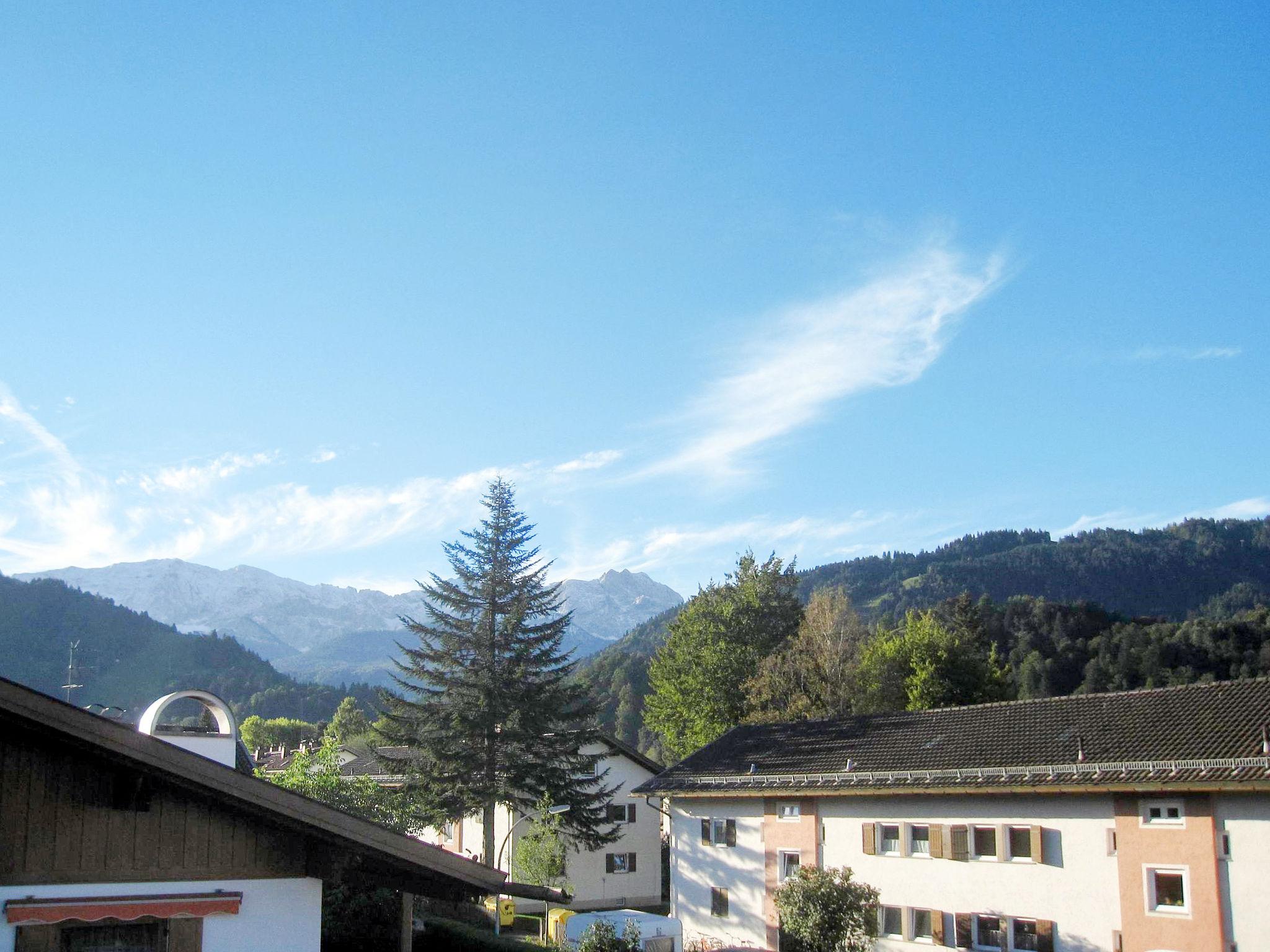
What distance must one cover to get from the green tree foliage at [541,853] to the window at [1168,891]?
71.0 feet

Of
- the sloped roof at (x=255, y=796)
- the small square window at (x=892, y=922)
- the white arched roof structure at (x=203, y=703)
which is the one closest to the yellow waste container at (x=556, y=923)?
the small square window at (x=892, y=922)

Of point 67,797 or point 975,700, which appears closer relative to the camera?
point 67,797

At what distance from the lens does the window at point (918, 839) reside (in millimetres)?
28297

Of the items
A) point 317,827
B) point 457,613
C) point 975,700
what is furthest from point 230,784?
point 975,700

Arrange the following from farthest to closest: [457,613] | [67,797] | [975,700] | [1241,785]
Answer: [975,700], [457,613], [1241,785], [67,797]

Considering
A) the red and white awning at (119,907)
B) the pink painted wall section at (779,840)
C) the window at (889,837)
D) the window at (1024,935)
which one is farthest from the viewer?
the pink painted wall section at (779,840)

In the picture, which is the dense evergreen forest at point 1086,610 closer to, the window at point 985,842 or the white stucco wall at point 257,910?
the window at point 985,842

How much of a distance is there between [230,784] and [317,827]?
926 mm

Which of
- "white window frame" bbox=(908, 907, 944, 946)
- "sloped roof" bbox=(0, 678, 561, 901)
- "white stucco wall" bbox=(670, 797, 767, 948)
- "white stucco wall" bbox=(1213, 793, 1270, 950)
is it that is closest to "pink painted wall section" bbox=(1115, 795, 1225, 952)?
"white stucco wall" bbox=(1213, 793, 1270, 950)

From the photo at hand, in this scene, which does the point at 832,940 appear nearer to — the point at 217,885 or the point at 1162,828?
the point at 1162,828

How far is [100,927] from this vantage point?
29.3 feet

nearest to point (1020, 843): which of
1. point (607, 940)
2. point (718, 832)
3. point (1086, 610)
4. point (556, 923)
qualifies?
point (607, 940)

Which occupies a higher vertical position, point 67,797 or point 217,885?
point 67,797

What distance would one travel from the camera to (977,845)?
2722 cm
